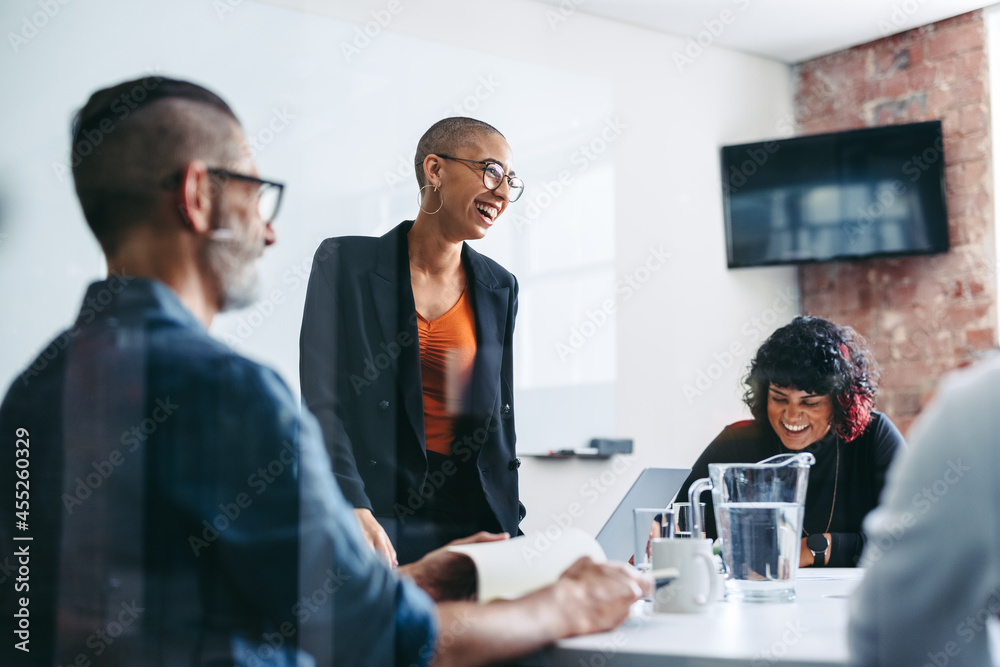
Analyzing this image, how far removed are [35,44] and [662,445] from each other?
8.97 ft

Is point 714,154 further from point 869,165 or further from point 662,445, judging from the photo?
point 662,445

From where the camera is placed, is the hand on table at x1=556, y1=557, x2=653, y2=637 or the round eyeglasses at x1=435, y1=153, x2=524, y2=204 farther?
the round eyeglasses at x1=435, y1=153, x2=524, y2=204

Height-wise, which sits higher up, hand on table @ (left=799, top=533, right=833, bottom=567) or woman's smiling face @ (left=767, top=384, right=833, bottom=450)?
woman's smiling face @ (left=767, top=384, right=833, bottom=450)

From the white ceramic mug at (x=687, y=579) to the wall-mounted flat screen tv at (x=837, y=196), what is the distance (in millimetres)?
3295

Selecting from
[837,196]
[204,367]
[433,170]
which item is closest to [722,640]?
[204,367]

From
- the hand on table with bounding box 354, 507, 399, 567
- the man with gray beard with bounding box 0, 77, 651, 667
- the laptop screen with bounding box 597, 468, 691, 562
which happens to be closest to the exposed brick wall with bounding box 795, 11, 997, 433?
the laptop screen with bounding box 597, 468, 691, 562

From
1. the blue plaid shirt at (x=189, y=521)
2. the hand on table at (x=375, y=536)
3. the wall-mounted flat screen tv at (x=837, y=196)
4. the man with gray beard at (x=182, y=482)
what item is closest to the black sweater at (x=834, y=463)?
the hand on table at (x=375, y=536)

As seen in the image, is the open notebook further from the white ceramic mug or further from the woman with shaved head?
the woman with shaved head

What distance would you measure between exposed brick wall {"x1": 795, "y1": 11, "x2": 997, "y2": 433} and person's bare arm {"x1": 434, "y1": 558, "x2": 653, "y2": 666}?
10.8ft

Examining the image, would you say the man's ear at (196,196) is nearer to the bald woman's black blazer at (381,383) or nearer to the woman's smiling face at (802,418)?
the bald woman's black blazer at (381,383)

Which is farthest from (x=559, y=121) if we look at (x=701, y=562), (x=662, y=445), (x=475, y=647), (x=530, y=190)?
(x=475, y=647)

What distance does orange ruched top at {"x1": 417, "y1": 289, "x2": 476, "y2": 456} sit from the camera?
1907mm

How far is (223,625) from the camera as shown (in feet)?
2.55

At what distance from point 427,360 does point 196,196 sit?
108 cm
